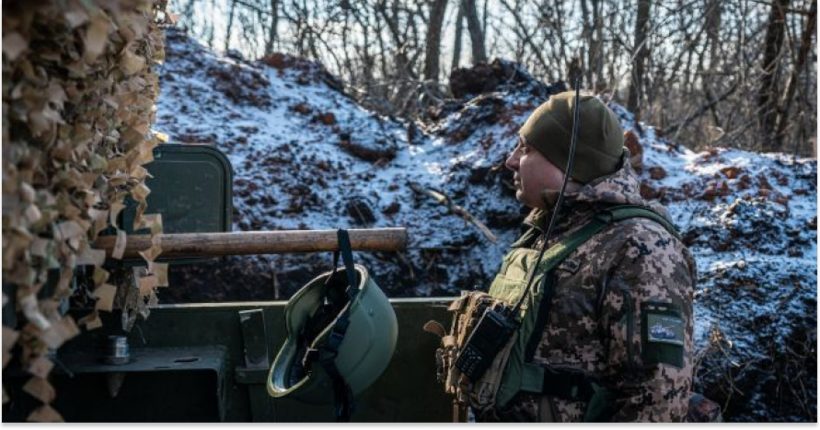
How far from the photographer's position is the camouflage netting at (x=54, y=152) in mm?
1898

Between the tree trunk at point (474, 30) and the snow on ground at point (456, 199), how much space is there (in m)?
4.54

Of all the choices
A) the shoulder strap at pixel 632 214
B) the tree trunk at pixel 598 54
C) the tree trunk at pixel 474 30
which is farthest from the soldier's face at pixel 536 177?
the tree trunk at pixel 474 30

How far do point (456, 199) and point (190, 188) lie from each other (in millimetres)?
2792

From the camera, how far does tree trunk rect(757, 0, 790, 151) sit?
9766 millimetres

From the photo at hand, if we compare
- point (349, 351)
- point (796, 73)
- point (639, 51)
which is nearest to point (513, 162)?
point (349, 351)

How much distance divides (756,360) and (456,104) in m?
3.76

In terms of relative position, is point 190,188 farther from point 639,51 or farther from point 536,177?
point 639,51

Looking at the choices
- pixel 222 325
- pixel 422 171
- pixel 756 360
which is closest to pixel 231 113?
pixel 422 171

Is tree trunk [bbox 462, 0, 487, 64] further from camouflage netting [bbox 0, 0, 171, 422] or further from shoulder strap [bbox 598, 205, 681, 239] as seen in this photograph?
camouflage netting [bbox 0, 0, 171, 422]

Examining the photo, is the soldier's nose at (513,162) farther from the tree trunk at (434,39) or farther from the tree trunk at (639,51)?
the tree trunk at (434,39)

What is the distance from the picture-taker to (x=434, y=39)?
1247 cm

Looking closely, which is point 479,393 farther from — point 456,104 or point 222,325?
point 456,104

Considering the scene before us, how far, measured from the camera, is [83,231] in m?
2.28

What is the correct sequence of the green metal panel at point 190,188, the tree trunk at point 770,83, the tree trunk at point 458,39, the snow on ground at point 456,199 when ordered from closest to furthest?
1. the green metal panel at point 190,188
2. the snow on ground at point 456,199
3. the tree trunk at point 770,83
4. the tree trunk at point 458,39
